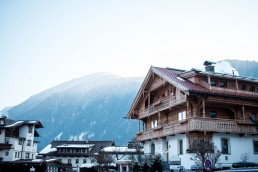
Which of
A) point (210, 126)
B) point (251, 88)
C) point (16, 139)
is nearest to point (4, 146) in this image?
point (16, 139)

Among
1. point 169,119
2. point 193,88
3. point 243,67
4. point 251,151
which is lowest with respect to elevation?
point 251,151

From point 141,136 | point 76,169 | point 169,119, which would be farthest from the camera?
point 76,169

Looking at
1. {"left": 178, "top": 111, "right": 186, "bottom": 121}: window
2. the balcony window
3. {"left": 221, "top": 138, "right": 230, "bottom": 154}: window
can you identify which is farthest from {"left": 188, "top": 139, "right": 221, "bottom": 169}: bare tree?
the balcony window

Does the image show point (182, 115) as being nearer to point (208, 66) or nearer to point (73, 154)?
point (208, 66)

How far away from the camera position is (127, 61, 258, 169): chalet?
2811cm

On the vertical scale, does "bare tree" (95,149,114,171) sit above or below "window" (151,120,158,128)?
below

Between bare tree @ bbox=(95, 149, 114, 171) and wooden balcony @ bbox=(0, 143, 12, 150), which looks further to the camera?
wooden balcony @ bbox=(0, 143, 12, 150)

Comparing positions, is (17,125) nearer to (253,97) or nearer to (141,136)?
(141,136)

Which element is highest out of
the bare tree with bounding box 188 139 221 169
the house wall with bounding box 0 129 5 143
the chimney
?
the chimney

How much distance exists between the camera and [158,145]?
3541 centimetres

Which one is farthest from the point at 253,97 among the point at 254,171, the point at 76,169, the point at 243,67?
the point at 243,67

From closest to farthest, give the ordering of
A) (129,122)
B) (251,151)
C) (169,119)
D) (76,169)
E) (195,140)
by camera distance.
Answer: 1. (195,140)
2. (251,151)
3. (169,119)
4. (76,169)
5. (129,122)

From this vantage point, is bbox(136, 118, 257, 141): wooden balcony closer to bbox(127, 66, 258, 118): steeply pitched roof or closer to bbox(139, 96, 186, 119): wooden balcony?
bbox(139, 96, 186, 119): wooden balcony

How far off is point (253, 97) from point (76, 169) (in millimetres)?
59266
